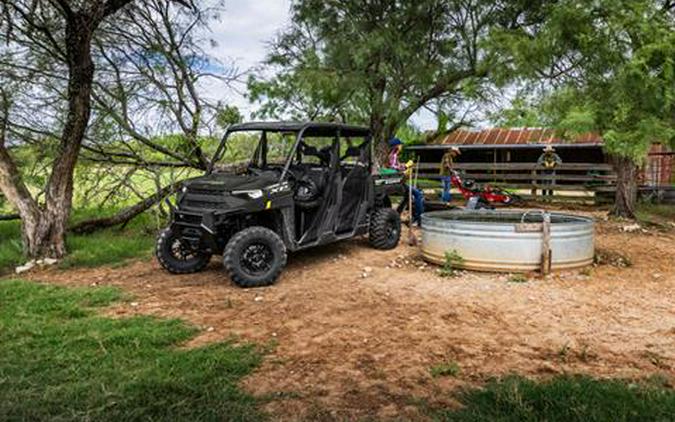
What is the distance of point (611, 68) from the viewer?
627cm

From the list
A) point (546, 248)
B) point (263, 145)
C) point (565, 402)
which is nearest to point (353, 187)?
point (263, 145)

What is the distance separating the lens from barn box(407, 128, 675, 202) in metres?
15.3

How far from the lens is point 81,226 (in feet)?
28.6

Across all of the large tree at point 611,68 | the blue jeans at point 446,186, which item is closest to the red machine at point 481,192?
the blue jeans at point 446,186

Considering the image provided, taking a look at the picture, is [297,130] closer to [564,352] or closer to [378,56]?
[564,352]

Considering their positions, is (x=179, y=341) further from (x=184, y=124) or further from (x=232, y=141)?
(x=184, y=124)

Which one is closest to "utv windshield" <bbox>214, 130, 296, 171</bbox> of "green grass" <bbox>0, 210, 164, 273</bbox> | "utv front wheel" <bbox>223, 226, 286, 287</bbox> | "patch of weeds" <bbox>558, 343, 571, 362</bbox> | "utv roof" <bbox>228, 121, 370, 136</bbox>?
"utv roof" <bbox>228, 121, 370, 136</bbox>

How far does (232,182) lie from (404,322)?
2640 mm

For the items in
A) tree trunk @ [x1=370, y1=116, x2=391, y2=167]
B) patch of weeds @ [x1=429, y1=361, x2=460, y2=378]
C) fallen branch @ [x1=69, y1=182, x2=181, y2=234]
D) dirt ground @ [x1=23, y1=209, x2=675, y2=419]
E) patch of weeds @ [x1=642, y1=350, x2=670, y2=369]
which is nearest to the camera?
dirt ground @ [x1=23, y1=209, x2=675, y2=419]

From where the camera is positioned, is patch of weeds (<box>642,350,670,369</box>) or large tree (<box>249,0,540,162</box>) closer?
patch of weeds (<box>642,350,670,369</box>)

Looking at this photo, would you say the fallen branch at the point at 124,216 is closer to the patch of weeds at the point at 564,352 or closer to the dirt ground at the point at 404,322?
the dirt ground at the point at 404,322

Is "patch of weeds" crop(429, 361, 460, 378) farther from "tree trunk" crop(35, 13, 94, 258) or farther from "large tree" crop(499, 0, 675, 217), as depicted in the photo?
"tree trunk" crop(35, 13, 94, 258)

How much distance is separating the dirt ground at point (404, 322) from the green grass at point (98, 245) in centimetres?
62

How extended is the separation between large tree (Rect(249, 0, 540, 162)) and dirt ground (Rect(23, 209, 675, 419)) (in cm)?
616
